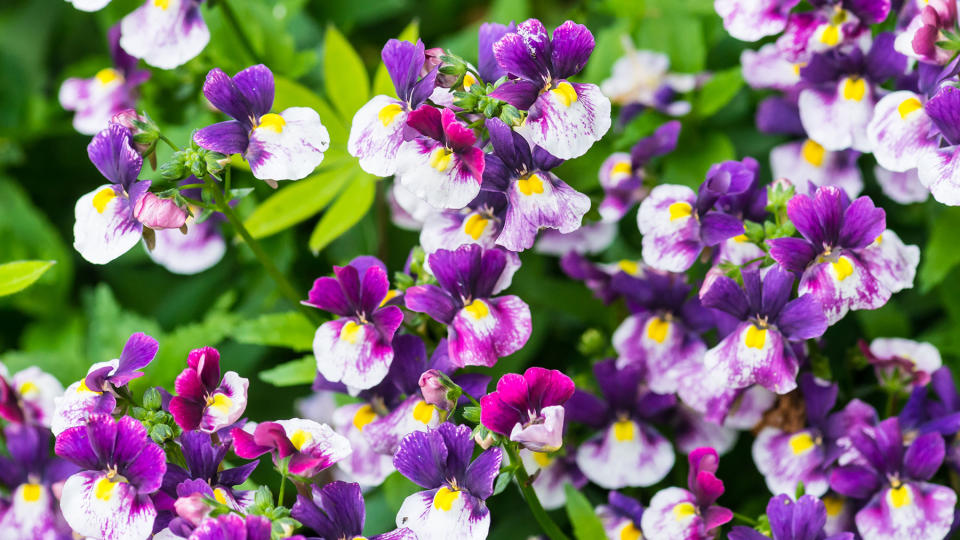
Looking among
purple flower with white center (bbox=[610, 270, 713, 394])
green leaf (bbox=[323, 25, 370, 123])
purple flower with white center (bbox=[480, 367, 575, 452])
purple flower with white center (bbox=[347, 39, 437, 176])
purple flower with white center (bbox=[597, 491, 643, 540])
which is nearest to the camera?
purple flower with white center (bbox=[480, 367, 575, 452])

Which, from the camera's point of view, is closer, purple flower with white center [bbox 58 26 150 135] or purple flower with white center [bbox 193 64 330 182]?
purple flower with white center [bbox 193 64 330 182]

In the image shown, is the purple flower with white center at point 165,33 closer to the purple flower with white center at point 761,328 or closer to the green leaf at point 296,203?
the green leaf at point 296,203

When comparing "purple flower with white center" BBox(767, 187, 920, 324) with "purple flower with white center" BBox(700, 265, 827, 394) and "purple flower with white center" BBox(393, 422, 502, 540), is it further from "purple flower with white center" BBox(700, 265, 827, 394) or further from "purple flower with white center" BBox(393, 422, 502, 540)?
"purple flower with white center" BBox(393, 422, 502, 540)

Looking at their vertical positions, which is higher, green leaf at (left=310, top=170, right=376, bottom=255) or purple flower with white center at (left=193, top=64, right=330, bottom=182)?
purple flower with white center at (left=193, top=64, right=330, bottom=182)

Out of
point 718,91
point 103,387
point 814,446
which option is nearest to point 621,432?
point 814,446

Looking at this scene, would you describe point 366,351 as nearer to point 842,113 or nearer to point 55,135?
point 842,113

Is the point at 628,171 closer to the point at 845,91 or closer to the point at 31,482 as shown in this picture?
the point at 845,91

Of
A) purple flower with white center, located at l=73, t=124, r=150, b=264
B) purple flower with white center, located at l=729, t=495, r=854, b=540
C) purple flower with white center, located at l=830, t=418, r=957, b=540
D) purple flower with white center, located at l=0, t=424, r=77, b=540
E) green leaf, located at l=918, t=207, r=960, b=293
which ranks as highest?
purple flower with white center, located at l=73, t=124, r=150, b=264

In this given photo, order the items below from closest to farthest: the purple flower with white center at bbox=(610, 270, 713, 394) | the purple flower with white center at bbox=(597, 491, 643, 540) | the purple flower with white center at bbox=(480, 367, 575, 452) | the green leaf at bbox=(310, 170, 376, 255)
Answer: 1. the purple flower with white center at bbox=(480, 367, 575, 452)
2. the purple flower with white center at bbox=(597, 491, 643, 540)
3. the purple flower with white center at bbox=(610, 270, 713, 394)
4. the green leaf at bbox=(310, 170, 376, 255)

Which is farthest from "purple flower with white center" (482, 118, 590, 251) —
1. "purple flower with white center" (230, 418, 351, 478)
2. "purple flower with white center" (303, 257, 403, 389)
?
"purple flower with white center" (230, 418, 351, 478)
